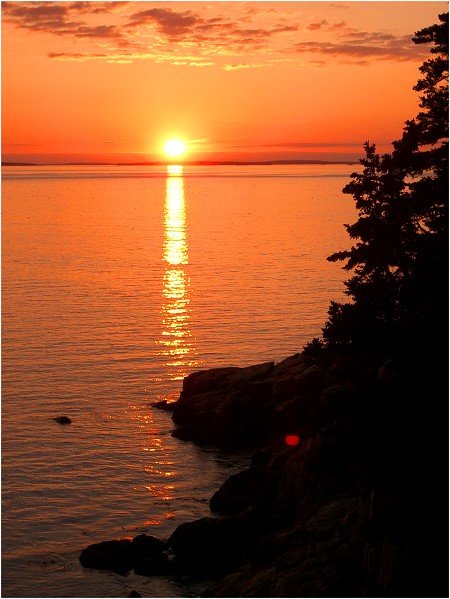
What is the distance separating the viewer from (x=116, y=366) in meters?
57.7

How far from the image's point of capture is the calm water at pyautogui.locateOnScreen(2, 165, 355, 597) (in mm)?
34000

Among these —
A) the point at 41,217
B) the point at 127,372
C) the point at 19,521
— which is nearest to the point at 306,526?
the point at 19,521

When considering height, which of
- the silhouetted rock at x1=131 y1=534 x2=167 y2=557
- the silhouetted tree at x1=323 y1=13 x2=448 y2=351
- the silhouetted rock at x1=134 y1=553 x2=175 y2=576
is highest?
the silhouetted tree at x1=323 y1=13 x2=448 y2=351

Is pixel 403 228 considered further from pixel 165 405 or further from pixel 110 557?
pixel 165 405

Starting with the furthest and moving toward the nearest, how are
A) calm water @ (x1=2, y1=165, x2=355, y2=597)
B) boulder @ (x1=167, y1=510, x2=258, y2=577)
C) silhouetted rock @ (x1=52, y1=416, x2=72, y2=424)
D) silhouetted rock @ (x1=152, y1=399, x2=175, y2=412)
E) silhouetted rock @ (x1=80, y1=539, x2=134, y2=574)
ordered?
1. silhouetted rock @ (x1=152, y1=399, x2=175, y2=412)
2. silhouetted rock @ (x1=52, y1=416, x2=72, y2=424)
3. calm water @ (x1=2, y1=165, x2=355, y2=597)
4. silhouetted rock @ (x1=80, y1=539, x2=134, y2=574)
5. boulder @ (x1=167, y1=510, x2=258, y2=577)

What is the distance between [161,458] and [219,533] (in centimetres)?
1239

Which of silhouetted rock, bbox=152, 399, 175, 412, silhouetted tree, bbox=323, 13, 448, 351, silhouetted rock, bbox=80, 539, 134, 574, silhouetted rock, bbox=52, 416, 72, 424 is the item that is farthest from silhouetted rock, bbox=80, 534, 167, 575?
silhouetted rock, bbox=152, 399, 175, 412

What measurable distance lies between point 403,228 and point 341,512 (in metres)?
11.2

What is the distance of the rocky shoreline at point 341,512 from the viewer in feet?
69.7

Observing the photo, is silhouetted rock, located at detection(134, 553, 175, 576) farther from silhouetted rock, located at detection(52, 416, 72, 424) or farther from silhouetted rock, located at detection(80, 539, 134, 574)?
silhouetted rock, located at detection(52, 416, 72, 424)

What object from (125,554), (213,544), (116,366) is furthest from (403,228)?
(116,366)

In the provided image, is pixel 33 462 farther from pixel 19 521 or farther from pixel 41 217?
pixel 41 217

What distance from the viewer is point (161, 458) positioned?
42.3 meters

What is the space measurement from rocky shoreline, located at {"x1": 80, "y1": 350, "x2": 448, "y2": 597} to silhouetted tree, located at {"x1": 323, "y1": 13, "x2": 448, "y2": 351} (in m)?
1.57
